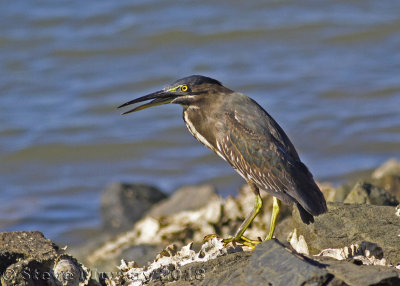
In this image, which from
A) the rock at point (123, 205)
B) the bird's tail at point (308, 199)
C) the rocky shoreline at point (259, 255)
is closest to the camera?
the rocky shoreline at point (259, 255)

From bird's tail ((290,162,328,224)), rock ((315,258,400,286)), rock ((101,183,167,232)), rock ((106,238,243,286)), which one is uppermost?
bird's tail ((290,162,328,224))

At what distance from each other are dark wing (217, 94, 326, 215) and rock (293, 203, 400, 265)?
418 millimetres

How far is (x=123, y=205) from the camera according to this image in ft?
31.5

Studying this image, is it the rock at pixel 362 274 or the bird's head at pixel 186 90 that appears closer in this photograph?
the rock at pixel 362 274

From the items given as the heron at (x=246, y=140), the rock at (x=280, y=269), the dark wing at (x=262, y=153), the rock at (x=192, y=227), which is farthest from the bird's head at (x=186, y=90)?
the rock at (x=280, y=269)

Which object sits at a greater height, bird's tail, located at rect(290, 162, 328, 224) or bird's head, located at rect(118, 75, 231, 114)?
bird's head, located at rect(118, 75, 231, 114)

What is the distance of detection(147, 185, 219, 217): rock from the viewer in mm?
8664

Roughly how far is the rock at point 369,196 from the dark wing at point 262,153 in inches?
32.1

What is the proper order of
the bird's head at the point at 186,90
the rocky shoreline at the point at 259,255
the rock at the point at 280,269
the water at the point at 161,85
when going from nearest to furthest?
the rock at the point at 280,269
the rocky shoreline at the point at 259,255
the bird's head at the point at 186,90
the water at the point at 161,85

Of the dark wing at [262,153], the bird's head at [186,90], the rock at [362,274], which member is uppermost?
the bird's head at [186,90]

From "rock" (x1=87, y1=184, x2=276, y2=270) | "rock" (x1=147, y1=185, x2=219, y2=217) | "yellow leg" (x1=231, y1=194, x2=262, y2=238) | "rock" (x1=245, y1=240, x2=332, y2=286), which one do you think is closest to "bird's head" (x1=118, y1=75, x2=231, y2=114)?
"yellow leg" (x1=231, y1=194, x2=262, y2=238)

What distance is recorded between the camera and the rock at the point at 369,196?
240 inches

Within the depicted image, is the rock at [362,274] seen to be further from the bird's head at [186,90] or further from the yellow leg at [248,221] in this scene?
the bird's head at [186,90]

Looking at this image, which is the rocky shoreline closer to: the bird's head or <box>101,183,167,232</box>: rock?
the bird's head
